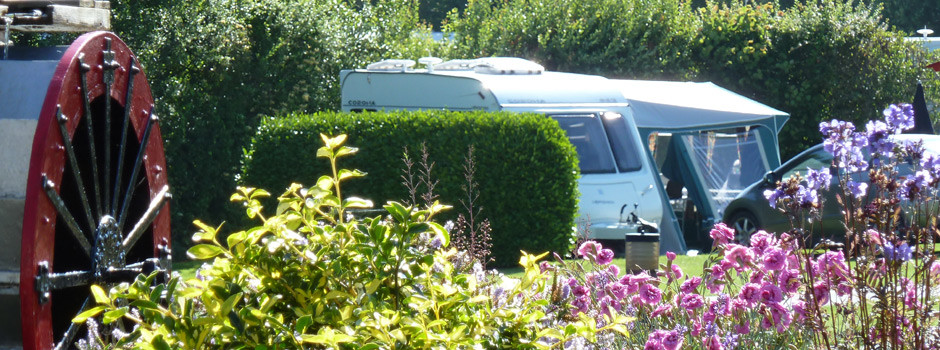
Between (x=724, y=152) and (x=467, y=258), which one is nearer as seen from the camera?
(x=467, y=258)

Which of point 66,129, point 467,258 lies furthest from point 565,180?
point 66,129

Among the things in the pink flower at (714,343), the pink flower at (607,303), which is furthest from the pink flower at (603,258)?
the pink flower at (714,343)

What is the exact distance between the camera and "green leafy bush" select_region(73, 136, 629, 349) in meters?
2.84

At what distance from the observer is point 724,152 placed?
15289mm

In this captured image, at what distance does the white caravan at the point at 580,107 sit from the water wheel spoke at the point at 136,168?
7.42m

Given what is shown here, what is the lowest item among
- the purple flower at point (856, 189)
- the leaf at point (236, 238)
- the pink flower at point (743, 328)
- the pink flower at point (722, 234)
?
the pink flower at point (743, 328)

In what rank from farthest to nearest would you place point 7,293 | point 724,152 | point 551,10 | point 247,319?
1. point 551,10
2. point 724,152
3. point 7,293
4. point 247,319

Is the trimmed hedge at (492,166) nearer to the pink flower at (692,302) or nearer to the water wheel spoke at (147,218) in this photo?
Answer: the water wheel spoke at (147,218)

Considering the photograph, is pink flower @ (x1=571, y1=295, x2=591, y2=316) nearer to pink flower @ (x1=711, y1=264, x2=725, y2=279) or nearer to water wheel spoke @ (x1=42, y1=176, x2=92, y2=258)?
pink flower @ (x1=711, y1=264, x2=725, y2=279)

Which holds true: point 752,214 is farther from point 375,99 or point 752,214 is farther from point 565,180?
point 375,99

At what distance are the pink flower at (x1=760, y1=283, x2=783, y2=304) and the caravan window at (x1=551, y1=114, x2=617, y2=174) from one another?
855 centimetres

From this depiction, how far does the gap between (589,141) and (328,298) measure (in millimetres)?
10247

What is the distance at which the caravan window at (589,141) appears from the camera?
12891 mm

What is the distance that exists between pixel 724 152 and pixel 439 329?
12868 millimetres
